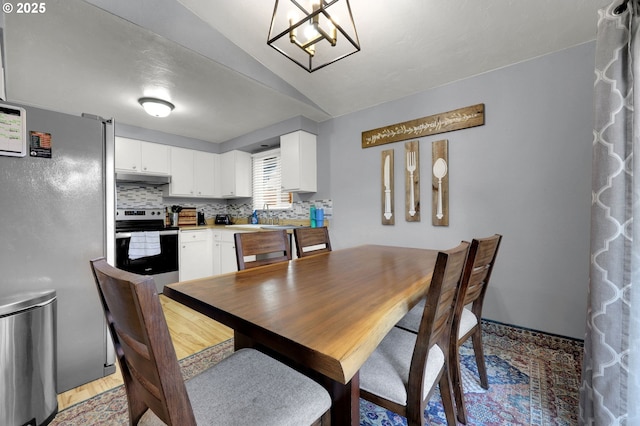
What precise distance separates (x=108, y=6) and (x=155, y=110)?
1.19m

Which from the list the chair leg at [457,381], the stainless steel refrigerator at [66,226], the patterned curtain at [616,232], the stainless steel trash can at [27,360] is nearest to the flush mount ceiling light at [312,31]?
the patterned curtain at [616,232]

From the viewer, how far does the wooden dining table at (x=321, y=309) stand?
61cm

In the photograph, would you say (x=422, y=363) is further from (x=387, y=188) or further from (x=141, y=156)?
(x=141, y=156)

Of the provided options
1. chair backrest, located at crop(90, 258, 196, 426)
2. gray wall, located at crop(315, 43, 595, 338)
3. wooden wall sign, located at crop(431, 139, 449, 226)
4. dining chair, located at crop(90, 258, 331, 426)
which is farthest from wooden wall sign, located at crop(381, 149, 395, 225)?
chair backrest, located at crop(90, 258, 196, 426)

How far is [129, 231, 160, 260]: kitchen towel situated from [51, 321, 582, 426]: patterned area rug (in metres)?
1.77

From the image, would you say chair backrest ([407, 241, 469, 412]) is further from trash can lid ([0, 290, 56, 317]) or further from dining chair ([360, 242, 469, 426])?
trash can lid ([0, 290, 56, 317])

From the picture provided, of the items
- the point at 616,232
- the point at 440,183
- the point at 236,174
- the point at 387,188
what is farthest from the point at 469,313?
the point at 236,174

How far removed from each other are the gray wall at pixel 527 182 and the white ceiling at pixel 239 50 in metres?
0.19

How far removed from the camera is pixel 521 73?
7.11 ft

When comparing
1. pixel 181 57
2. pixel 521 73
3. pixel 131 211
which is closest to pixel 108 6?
pixel 181 57

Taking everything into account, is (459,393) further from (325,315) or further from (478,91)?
(478,91)

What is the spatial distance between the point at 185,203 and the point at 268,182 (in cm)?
139

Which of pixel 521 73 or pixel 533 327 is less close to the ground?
pixel 521 73

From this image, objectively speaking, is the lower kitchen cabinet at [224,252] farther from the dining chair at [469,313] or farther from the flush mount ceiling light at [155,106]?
the dining chair at [469,313]
